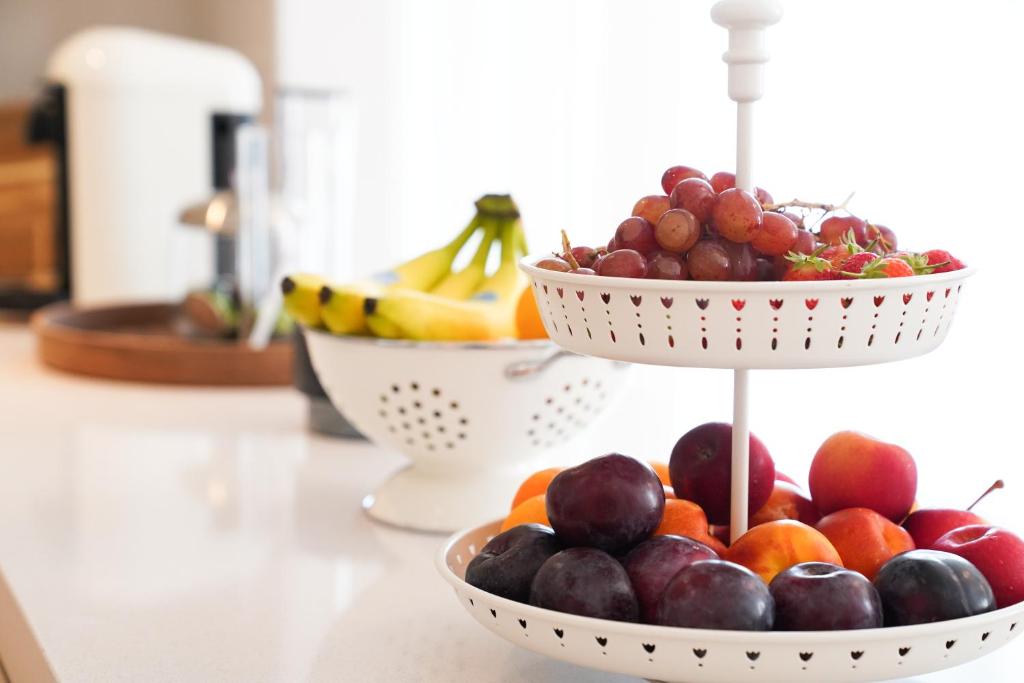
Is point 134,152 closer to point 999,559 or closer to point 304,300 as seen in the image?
point 304,300

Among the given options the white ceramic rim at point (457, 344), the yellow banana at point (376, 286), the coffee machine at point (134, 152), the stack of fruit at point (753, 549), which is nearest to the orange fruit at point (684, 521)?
the stack of fruit at point (753, 549)

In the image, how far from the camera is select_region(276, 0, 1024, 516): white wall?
1.20 metres

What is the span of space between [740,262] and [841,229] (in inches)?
2.6

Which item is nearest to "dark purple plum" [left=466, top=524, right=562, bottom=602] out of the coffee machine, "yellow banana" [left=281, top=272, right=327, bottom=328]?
"yellow banana" [left=281, top=272, right=327, bottom=328]

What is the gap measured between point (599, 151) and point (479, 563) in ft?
4.01

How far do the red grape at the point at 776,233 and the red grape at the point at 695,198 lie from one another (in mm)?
26

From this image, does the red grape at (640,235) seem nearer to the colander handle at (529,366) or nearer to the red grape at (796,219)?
the red grape at (796,219)

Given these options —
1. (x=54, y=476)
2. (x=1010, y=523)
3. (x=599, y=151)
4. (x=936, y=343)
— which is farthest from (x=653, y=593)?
(x=599, y=151)

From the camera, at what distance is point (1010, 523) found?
0.89m

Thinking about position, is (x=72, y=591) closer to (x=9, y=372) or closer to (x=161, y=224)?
(x=9, y=372)

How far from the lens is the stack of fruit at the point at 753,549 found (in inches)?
20.8

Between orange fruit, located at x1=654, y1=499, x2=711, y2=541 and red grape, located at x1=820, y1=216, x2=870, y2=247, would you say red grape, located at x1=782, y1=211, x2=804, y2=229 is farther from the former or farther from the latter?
orange fruit, located at x1=654, y1=499, x2=711, y2=541

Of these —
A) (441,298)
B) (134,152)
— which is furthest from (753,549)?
(134,152)

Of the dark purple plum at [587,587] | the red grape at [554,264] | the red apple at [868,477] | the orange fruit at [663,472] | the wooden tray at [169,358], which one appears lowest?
the wooden tray at [169,358]
